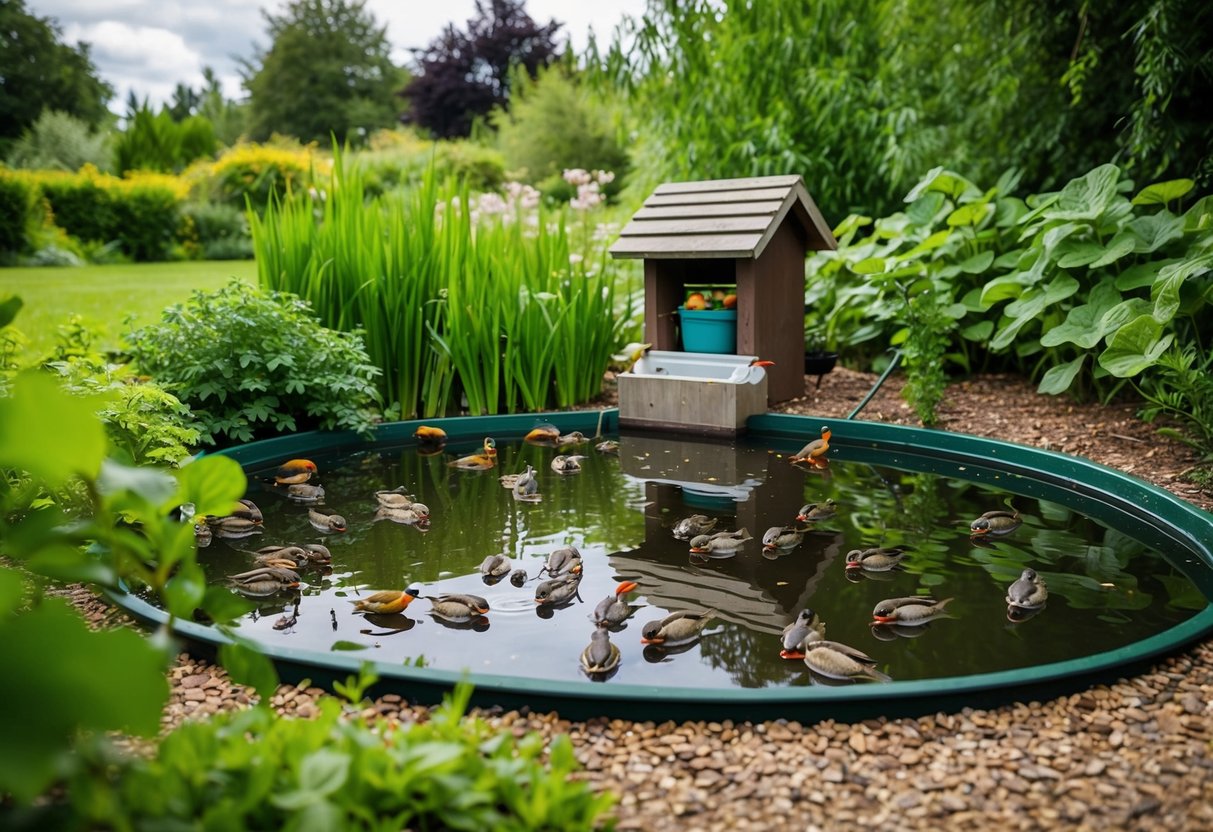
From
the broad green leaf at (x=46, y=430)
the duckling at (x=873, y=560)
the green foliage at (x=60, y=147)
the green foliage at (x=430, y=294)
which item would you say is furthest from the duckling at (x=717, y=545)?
the green foliage at (x=60, y=147)

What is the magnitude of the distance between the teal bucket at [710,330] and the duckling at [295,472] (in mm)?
2641

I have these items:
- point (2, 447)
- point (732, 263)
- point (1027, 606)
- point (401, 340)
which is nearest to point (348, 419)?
point (401, 340)

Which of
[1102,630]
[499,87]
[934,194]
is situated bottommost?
[1102,630]

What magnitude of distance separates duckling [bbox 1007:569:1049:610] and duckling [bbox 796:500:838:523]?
95cm

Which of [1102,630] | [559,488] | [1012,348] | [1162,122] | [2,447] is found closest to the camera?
[2,447]

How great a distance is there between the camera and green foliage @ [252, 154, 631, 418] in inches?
223

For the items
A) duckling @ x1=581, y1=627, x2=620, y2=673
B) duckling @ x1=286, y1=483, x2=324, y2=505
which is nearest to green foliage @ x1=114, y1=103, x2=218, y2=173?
duckling @ x1=286, y1=483, x2=324, y2=505

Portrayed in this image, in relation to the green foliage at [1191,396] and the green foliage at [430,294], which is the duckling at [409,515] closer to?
the green foliage at [430,294]

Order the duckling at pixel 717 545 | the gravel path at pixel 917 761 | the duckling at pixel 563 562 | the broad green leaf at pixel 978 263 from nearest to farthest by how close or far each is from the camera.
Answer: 1. the gravel path at pixel 917 761
2. the duckling at pixel 563 562
3. the duckling at pixel 717 545
4. the broad green leaf at pixel 978 263

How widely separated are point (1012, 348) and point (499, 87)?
29957mm

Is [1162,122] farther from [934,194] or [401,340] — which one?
[401,340]

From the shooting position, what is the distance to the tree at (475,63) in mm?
31844

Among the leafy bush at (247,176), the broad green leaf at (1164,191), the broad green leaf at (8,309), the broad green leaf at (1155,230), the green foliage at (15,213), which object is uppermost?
the leafy bush at (247,176)

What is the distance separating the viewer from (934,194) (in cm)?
663
